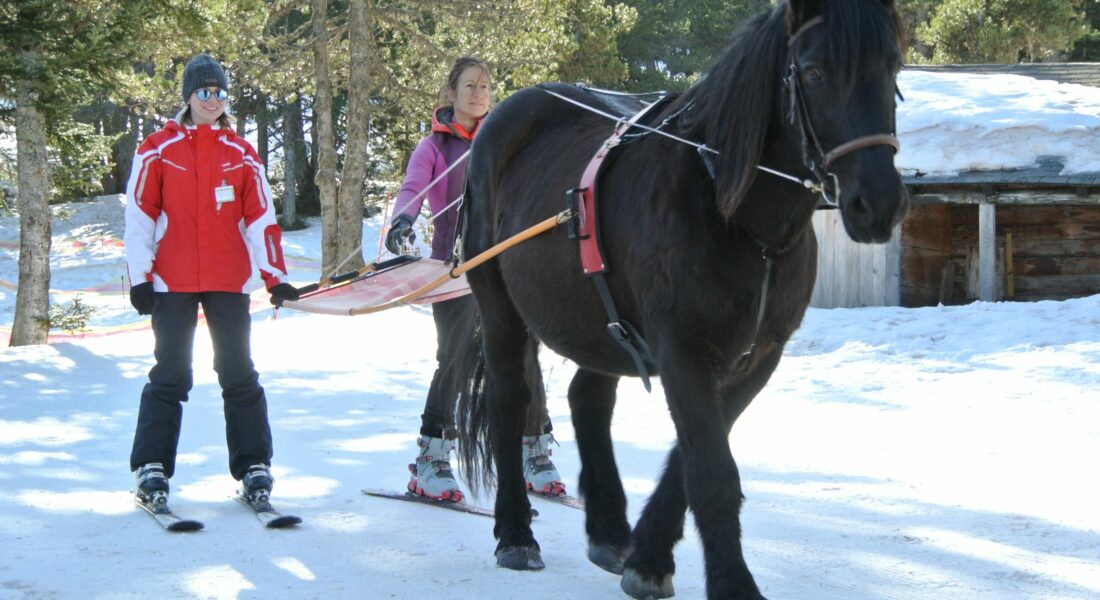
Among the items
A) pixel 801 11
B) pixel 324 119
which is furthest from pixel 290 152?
pixel 801 11

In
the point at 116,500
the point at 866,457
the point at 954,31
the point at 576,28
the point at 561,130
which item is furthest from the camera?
the point at 576,28

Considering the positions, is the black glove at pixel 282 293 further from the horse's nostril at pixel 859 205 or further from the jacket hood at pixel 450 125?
the horse's nostril at pixel 859 205

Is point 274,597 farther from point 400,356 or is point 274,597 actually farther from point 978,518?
point 400,356

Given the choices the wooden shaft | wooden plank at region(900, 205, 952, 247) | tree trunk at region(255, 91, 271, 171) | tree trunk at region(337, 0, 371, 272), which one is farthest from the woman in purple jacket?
tree trunk at region(255, 91, 271, 171)

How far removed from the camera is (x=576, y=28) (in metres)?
28.4

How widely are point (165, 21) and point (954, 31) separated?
58.2 feet

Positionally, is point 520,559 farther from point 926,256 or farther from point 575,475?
point 926,256

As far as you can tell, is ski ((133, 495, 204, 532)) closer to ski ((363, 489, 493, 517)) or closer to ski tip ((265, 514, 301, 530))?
ski tip ((265, 514, 301, 530))

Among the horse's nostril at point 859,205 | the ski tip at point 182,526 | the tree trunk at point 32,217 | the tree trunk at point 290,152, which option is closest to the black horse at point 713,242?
the horse's nostril at point 859,205

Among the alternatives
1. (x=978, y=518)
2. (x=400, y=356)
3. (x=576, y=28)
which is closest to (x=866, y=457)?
(x=978, y=518)

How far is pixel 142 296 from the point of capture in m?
4.93

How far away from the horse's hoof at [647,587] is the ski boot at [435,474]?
1743 mm

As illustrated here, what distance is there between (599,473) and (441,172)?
201 centimetres

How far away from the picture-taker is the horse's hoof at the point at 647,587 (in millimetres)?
3793
